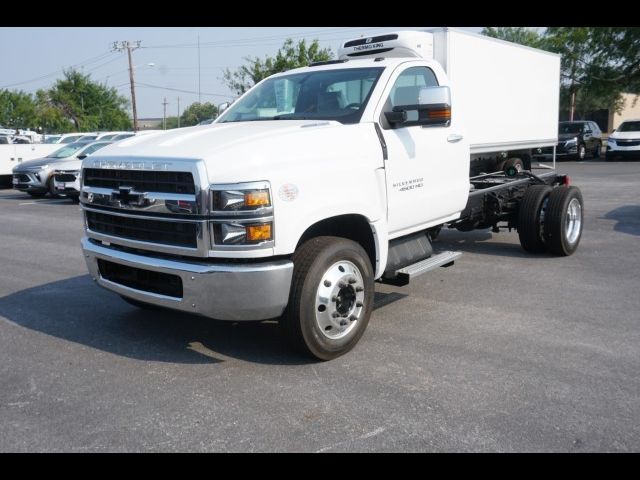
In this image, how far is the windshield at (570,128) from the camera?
28367mm

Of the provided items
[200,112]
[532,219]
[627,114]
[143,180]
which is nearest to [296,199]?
[143,180]

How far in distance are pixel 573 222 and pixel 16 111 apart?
58.7 m

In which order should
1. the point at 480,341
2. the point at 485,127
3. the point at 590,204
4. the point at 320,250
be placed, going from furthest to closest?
the point at 590,204 < the point at 485,127 < the point at 480,341 < the point at 320,250

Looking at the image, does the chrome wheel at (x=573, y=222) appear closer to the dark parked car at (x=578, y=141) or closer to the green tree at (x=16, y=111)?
the dark parked car at (x=578, y=141)

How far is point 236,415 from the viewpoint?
3.70 metres

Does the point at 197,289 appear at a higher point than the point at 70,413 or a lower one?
higher

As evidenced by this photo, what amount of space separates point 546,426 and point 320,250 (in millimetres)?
1802

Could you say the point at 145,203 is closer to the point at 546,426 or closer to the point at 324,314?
the point at 324,314

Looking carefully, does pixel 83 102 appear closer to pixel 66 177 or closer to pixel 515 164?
pixel 66 177

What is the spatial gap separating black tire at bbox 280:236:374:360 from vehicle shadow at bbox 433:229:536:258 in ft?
14.0

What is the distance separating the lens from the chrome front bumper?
400cm

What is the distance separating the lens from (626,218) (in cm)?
1096
